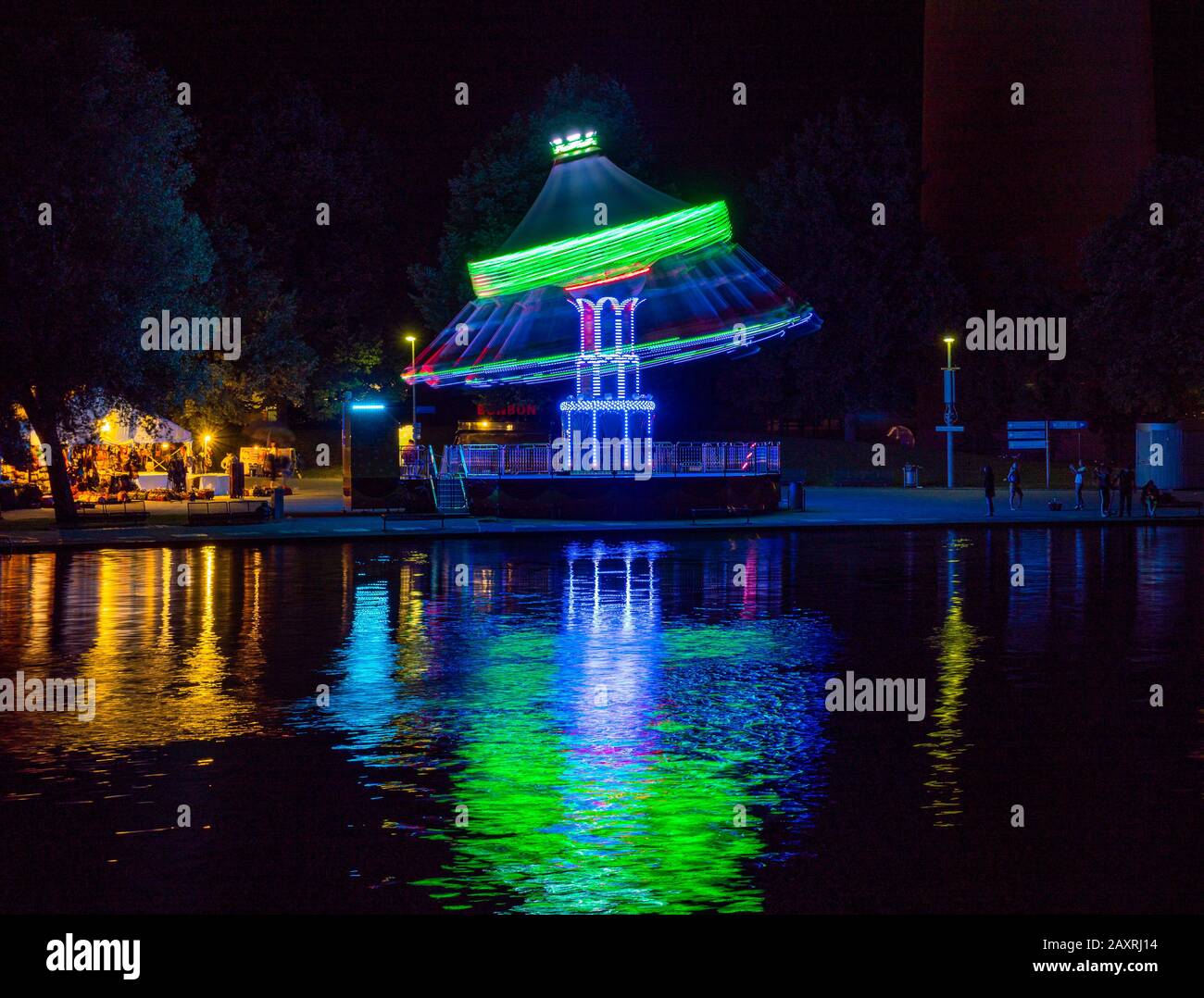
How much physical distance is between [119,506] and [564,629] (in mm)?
36639

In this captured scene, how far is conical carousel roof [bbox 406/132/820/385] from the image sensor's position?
156ft

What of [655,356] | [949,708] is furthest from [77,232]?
[949,708]

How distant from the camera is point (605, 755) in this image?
11.1 metres

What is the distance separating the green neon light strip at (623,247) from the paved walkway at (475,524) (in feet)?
26.6

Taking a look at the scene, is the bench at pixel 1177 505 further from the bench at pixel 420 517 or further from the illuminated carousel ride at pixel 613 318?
the bench at pixel 420 517

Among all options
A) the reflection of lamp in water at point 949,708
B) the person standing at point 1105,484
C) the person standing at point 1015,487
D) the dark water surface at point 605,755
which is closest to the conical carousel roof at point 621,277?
the person standing at point 1015,487

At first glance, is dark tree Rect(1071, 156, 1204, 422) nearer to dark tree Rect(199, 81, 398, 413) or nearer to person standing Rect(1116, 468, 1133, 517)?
person standing Rect(1116, 468, 1133, 517)

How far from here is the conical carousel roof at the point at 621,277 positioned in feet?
156

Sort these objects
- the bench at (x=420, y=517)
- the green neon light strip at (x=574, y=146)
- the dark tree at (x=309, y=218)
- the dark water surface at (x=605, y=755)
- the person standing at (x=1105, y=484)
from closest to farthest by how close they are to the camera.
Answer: the dark water surface at (x=605, y=755) < the bench at (x=420, y=517) < the person standing at (x=1105, y=484) < the green neon light strip at (x=574, y=146) < the dark tree at (x=309, y=218)

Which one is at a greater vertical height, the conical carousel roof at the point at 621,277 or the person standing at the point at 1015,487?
the conical carousel roof at the point at 621,277

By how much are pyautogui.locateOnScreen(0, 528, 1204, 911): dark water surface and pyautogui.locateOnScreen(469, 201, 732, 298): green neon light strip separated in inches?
1004

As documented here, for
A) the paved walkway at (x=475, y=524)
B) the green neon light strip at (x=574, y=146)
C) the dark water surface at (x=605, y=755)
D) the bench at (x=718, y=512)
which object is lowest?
the dark water surface at (x=605, y=755)
